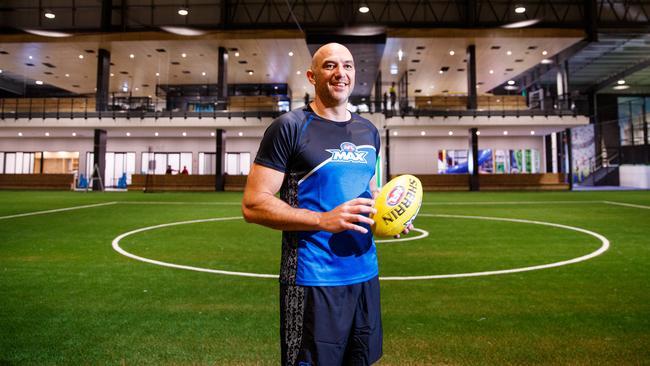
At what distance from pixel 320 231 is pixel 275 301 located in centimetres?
243

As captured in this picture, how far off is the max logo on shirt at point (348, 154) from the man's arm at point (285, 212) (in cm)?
26

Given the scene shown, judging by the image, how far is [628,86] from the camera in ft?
122

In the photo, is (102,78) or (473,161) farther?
(473,161)

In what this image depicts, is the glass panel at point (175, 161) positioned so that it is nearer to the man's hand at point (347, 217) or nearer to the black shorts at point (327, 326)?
the black shorts at point (327, 326)

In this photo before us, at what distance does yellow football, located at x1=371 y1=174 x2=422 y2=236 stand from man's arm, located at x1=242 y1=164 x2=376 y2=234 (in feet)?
1.06

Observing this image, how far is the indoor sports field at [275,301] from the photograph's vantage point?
9.21 feet

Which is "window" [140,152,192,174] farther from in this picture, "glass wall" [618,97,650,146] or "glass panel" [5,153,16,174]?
"glass wall" [618,97,650,146]

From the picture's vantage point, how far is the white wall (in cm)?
3008

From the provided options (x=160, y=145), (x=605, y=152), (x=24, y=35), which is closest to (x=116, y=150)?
(x=160, y=145)

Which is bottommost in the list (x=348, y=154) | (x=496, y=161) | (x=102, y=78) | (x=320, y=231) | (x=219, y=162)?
(x=320, y=231)

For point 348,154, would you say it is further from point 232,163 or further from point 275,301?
point 232,163

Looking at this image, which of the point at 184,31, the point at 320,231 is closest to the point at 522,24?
the point at 184,31

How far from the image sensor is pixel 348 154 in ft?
5.99

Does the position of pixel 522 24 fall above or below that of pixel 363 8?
below
